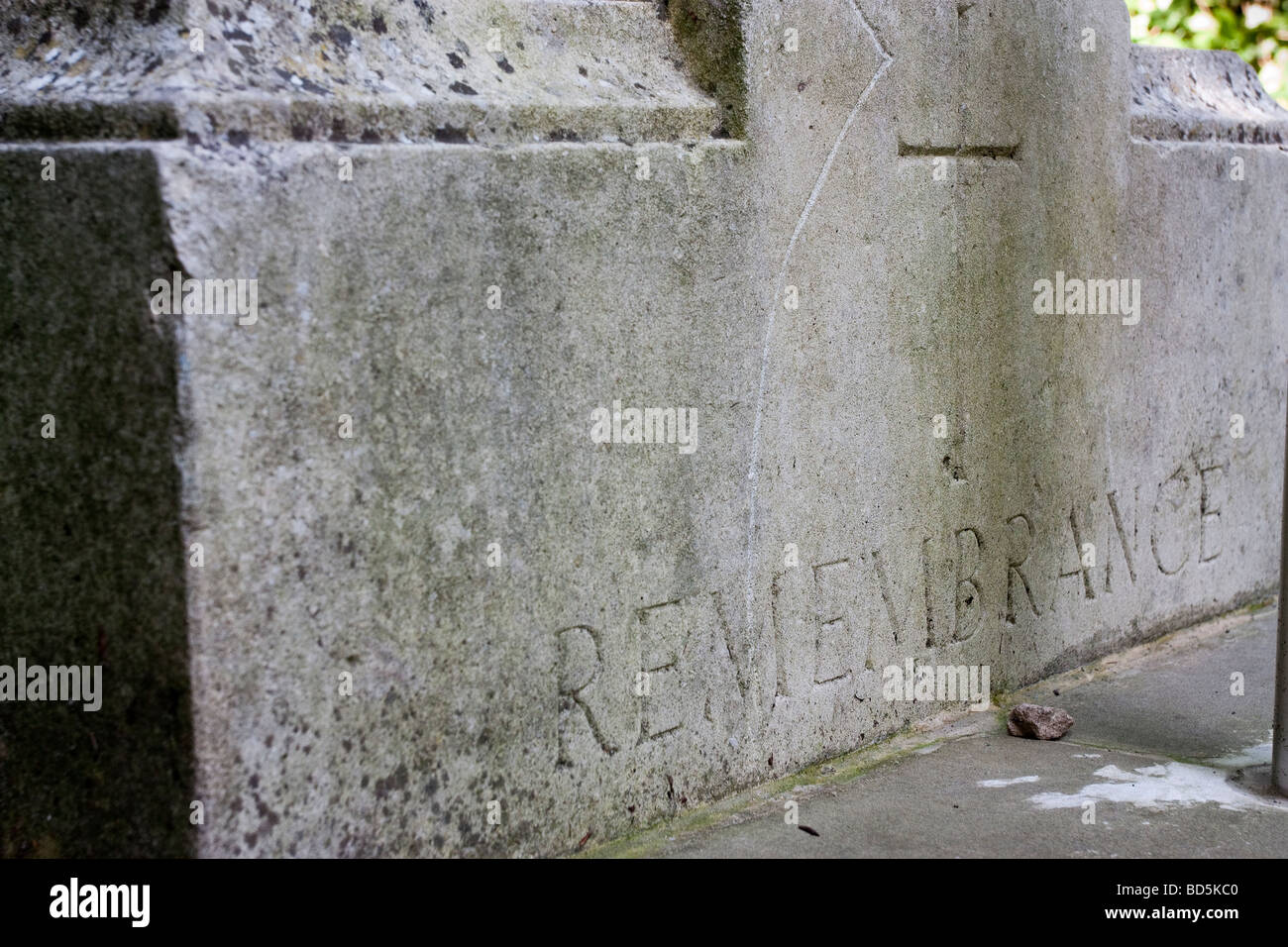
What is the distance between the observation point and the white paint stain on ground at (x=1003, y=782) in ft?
10.2

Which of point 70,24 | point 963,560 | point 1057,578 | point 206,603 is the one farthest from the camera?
point 1057,578

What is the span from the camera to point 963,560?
11.7ft

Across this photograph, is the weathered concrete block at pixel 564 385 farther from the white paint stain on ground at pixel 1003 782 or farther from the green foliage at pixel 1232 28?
→ the green foliage at pixel 1232 28

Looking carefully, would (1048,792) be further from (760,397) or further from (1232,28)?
(1232,28)

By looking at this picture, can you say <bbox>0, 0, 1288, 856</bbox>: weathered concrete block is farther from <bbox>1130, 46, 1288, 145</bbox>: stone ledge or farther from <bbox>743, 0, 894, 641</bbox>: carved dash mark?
<bbox>1130, 46, 1288, 145</bbox>: stone ledge

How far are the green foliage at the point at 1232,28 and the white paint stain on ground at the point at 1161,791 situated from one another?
5318 millimetres

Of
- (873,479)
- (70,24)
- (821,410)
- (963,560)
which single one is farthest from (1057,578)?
(70,24)

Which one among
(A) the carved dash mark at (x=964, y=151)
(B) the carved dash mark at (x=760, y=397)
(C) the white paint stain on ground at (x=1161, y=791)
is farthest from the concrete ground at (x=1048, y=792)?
(A) the carved dash mark at (x=964, y=151)

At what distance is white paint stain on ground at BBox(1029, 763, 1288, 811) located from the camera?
2.98 metres

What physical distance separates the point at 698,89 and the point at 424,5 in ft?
2.10

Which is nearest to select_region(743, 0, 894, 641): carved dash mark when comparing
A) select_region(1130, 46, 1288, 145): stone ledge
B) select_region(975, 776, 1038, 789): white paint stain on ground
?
select_region(975, 776, 1038, 789): white paint stain on ground

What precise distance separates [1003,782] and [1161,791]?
12.8 inches
